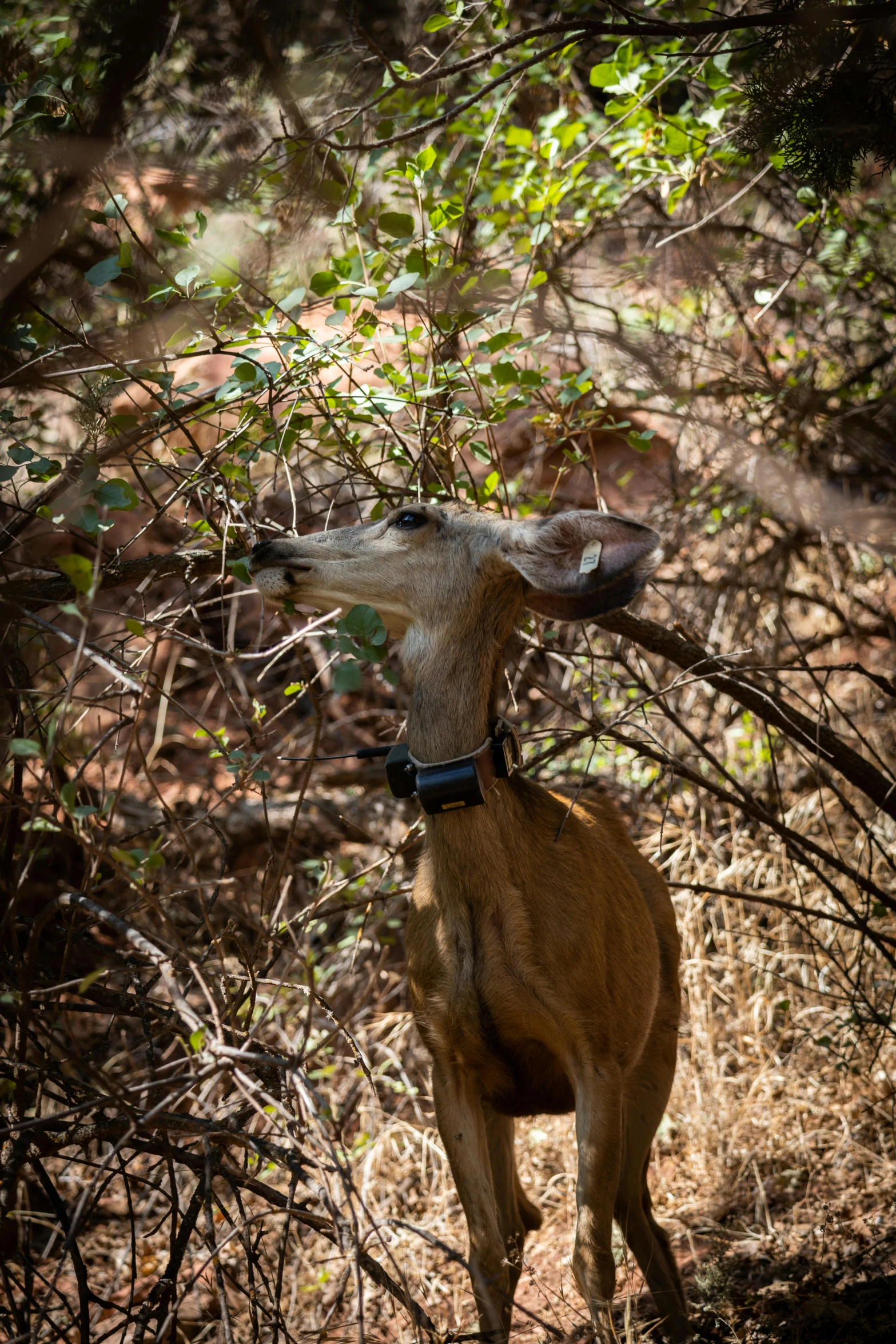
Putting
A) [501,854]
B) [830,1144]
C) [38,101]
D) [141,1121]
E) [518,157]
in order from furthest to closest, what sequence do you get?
[518,157], [830,1144], [501,854], [38,101], [141,1121]

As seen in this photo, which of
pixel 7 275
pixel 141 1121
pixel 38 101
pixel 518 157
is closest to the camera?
pixel 141 1121

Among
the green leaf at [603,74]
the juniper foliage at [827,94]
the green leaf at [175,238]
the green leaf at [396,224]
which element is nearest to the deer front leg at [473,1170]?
the green leaf at [175,238]

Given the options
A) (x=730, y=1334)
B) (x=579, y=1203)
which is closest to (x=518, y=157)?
(x=579, y=1203)

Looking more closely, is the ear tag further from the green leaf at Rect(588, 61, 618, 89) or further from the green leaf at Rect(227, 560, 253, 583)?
the green leaf at Rect(588, 61, 618, 89)

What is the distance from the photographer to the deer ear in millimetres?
3463

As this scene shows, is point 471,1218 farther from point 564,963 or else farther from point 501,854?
point 501,854

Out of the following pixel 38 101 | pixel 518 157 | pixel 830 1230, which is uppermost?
pixel 518 157

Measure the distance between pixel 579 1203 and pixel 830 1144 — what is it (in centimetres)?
218

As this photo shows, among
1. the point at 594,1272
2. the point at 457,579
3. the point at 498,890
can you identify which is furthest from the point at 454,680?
the point at 594,1272

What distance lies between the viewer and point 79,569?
2.47 meters

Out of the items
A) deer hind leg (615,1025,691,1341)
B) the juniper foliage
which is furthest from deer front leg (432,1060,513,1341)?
the juniper foliage

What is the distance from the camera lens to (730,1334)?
4055 mm

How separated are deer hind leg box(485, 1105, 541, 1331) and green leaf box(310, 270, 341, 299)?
2.92 meters

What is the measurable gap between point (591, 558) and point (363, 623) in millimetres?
923
